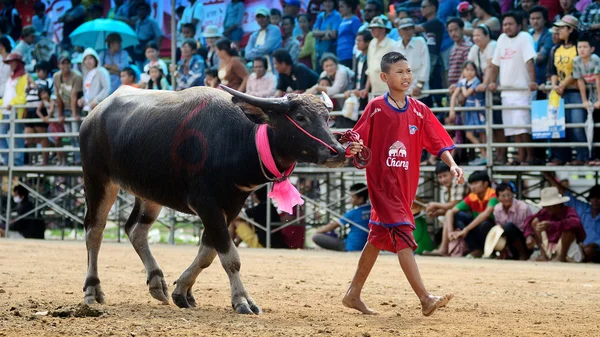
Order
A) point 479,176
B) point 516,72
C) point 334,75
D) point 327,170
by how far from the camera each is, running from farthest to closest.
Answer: point 327,170 → point 334,75 → point 479,176 → point 516,72

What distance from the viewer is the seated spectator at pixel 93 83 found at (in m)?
16.0

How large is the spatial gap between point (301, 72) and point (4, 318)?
8.90 m

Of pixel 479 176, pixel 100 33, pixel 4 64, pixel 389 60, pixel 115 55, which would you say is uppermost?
pixel 100 33

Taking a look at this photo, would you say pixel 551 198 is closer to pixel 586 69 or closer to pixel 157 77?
pixel 586 69

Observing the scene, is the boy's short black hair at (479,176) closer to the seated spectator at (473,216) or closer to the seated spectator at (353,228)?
the seated spectator at (473,216)

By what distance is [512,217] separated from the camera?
1234cm

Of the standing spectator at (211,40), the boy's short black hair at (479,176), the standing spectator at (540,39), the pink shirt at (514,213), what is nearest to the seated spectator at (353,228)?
the boy's short black hair at (479,176)

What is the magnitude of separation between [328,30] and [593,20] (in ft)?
14.2

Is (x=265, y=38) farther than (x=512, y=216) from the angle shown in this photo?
Yes

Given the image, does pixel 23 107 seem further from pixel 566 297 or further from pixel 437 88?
pixel 566 297

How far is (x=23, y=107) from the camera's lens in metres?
17.0

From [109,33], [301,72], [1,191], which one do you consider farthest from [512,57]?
[1,191]

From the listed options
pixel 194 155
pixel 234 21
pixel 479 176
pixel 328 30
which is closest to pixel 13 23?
pixel 234 21

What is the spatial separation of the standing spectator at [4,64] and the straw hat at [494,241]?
32.8 feet
